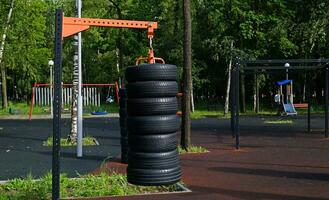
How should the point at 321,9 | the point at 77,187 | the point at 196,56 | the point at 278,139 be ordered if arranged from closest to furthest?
the point at 77,187 → the point at 278,139 → the point at 321,9 → the point at 196,56

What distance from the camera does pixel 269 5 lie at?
39.3m

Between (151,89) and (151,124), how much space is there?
0.38m

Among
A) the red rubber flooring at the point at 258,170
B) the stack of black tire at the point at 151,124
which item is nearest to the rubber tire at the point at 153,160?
the stack of black tire at the point at 151,124

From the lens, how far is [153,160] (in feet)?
19.9

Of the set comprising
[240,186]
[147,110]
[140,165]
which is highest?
[147,110]

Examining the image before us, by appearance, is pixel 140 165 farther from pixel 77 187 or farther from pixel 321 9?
pixel 321 9

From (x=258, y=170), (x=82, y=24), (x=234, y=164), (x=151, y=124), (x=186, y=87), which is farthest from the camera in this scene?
(x=186, y=87)

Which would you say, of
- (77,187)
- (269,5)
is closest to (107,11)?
(269,5)

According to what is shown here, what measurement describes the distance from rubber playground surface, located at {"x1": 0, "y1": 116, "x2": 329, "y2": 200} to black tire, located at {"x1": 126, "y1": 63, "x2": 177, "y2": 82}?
9.37 feet

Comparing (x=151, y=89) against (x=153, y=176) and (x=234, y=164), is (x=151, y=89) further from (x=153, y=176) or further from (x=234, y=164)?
(x=234, y=164)

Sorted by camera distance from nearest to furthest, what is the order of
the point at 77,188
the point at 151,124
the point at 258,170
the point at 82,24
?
the point at 151,124 → the point at 82,24 → the point at 77,188 → the point at 258,170

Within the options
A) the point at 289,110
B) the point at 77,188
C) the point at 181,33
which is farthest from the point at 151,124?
the point at 181,33

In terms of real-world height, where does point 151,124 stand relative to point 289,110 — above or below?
above

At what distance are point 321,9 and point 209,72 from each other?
109 ft
